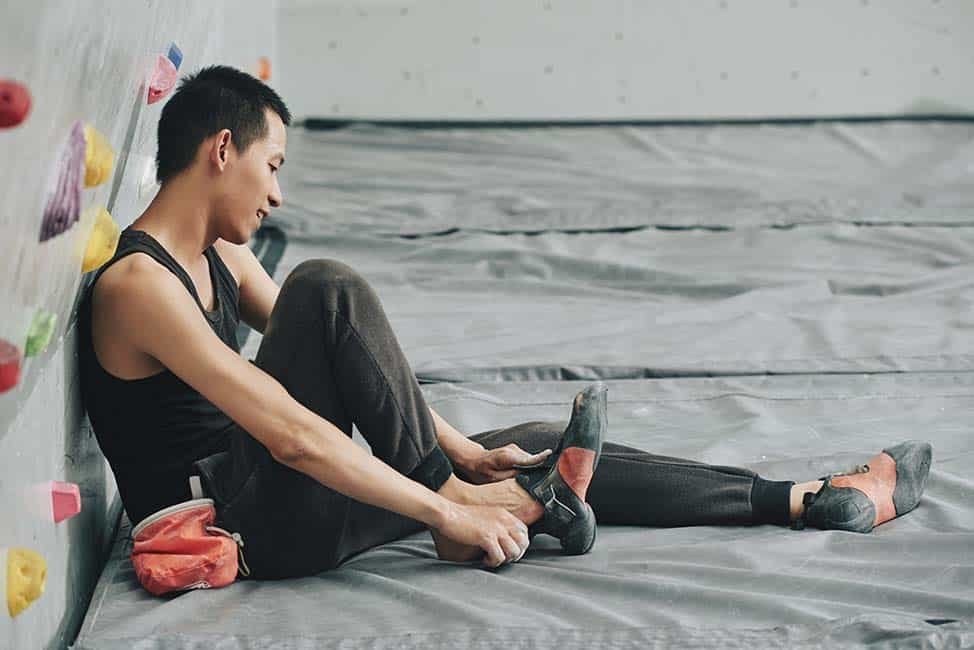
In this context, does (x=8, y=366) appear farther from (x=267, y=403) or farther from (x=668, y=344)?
Result: (x=668, y=344)

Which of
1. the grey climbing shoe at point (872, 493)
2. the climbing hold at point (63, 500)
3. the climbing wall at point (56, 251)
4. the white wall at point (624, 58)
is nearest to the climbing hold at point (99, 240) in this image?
the climbing wall at point (56, 251)

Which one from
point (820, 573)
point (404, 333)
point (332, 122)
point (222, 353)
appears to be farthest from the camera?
point (332, 122)

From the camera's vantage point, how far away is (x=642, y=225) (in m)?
3.09

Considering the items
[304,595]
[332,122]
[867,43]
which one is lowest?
[304,595]

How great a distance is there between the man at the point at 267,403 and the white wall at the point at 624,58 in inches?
99.6

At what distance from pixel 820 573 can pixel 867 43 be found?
2.93 m

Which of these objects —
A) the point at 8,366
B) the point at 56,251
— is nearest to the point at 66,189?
the point at 56,251

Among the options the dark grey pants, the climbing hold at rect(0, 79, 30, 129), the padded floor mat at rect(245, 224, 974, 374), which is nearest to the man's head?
the dark grey pants

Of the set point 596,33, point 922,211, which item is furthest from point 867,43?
point 922,211

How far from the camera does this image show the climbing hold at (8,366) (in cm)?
104

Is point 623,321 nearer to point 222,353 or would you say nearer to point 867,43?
point 222,353

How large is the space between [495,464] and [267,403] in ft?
1.13

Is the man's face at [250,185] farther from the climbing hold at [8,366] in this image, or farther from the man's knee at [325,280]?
the climbing hold at [8,366]

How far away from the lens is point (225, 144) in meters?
1.52
